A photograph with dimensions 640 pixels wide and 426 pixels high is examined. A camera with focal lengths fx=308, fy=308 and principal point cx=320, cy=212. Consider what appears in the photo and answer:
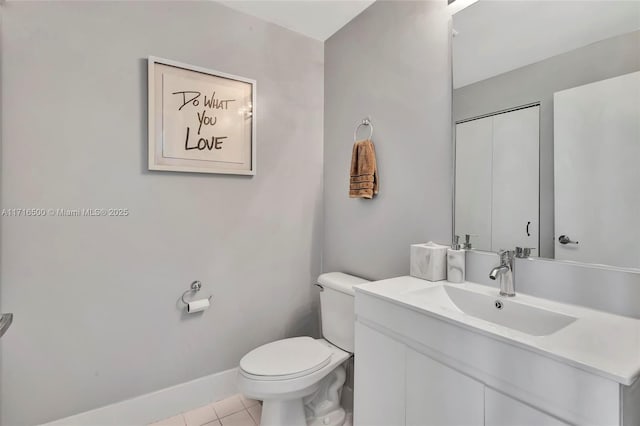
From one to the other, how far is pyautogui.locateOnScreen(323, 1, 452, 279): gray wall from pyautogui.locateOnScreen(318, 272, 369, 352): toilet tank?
0.19m

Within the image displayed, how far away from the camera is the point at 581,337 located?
81 cm

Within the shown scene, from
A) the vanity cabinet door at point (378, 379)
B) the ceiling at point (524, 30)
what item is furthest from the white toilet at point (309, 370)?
the ceiling at point (524, 30)

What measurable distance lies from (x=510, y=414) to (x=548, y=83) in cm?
109

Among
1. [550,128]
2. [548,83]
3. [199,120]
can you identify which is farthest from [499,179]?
[199,120]

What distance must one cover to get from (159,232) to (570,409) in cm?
177

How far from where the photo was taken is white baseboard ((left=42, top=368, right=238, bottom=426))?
152 centimetres

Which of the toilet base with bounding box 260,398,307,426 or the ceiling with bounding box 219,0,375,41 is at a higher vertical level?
the ceiling with bounding box 219,0,375,41

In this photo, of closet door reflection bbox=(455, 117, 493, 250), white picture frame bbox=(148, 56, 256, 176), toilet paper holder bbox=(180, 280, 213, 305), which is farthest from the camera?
toilet paper holder bbox=(180, 280, 213, 305)

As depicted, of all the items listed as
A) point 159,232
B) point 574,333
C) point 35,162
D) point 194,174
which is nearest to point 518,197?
point 574,333

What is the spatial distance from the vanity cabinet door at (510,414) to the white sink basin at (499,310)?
0.30m

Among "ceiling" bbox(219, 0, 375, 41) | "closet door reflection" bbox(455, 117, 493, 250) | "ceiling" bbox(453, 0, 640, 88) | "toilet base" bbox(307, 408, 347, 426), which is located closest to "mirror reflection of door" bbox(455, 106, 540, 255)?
"closet door reflection" bbox(455, 117, 493, 250)

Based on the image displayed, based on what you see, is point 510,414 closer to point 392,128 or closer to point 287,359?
point 287,359

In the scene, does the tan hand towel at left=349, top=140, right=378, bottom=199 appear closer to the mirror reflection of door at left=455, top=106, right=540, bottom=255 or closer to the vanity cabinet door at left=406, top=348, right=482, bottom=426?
the mirror reflection of door at left=455, top=106, right=540, bottom=255

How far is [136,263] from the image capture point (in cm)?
162
